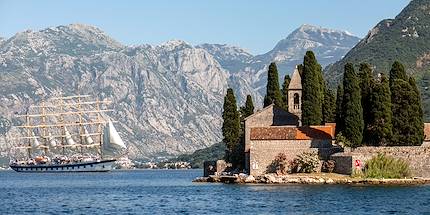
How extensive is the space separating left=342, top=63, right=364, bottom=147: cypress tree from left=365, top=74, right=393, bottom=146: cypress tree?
128 centimetres

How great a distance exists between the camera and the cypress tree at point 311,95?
97.5m

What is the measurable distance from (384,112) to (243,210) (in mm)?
31189

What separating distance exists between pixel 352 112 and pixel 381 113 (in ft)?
9.47

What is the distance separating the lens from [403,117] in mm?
93562

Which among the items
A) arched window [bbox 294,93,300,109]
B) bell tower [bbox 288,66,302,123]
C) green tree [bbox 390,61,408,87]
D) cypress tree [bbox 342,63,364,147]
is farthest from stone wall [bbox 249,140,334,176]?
arched window [bbox 294,93,300,109]

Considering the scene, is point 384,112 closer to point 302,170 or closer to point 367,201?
point 302,170

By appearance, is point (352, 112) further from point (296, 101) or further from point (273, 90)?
point (273, 90)

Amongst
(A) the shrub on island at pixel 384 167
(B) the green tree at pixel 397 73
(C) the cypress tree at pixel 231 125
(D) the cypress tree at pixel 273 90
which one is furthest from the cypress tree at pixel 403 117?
(C) the cypress tree at pixel 231 125

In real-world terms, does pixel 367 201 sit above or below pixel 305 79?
below

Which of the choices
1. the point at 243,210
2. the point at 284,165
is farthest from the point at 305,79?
the point at 243,210

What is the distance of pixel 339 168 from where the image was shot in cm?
9219

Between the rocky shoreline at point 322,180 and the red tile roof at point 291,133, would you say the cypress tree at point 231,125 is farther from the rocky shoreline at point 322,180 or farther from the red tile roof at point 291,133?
the rocky shoreline at point 322,180

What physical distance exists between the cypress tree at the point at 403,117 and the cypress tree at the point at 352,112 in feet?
12.9

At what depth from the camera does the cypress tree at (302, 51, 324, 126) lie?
97.5 meters
